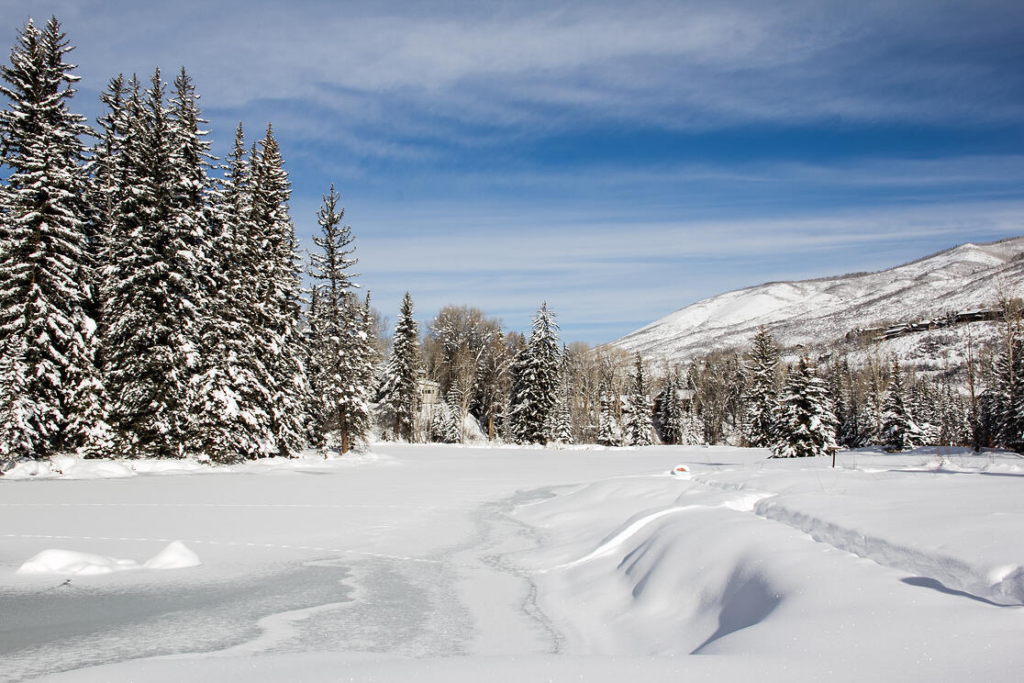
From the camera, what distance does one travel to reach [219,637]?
6.30 meters

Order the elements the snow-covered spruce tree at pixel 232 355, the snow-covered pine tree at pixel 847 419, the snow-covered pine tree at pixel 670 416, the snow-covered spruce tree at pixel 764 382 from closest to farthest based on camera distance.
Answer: the snow-covered spruce tree at pixel 232 355
the snow-covered spruce tree at pixel 764 382
the snow-covered pine tree at pixel 847 419
the snow-covered pine tree at pixel 670 416

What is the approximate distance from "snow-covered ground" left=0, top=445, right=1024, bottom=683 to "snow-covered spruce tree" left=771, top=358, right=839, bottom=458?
61.0 ft

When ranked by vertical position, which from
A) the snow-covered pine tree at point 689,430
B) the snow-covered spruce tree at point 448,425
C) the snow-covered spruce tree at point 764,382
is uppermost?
the snow-covered spruce tree at point 764,382

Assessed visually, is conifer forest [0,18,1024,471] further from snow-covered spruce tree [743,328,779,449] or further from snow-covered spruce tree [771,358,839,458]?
snow-covered spruce tree [743,328,779,449]

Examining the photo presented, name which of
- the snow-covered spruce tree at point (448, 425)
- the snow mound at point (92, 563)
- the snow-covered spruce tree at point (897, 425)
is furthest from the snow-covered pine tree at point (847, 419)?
the snow mound at point (92, 563)

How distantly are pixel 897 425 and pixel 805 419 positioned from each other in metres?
10.8

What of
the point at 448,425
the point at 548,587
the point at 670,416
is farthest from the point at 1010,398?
the point at 670,416

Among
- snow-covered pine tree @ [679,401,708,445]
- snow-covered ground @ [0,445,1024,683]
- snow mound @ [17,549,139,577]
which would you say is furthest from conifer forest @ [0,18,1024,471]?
snow-covered pine tree @ [679,401,708,445]

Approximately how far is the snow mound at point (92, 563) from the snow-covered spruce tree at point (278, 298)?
62.9 feet

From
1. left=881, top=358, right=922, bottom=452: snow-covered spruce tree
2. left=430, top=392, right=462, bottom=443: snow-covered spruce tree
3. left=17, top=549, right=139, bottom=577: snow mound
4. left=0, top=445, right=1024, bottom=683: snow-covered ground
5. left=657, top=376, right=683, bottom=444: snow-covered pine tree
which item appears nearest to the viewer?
left=0, top=445, right=1024, bottom=683: snow-covered ground

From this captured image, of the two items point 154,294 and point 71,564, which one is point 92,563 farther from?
point 154,294

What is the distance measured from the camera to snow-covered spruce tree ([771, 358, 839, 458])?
32109mm

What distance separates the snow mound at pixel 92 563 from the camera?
8.59 m

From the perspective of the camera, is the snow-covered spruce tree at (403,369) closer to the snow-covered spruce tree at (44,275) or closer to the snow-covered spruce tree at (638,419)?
the snow-covered spruce tree at (638,419)
